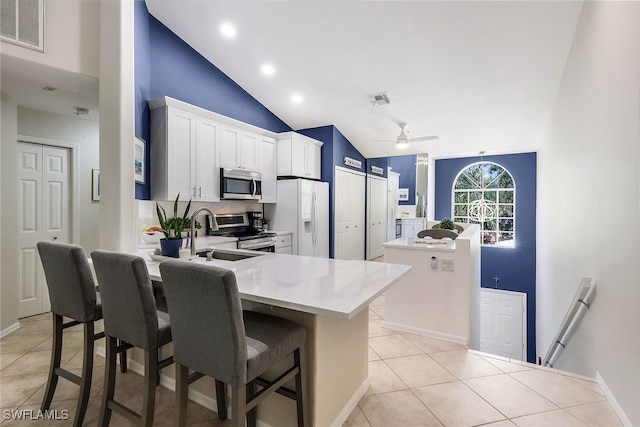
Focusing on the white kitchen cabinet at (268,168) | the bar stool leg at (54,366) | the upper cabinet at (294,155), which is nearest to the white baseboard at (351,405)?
the bar stool leg at (54,366)

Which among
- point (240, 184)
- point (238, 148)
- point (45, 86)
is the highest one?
point (45, 86)

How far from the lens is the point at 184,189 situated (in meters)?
3.55

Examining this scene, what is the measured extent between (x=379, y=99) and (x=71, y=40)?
3.53 metres

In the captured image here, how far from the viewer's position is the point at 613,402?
1895mm

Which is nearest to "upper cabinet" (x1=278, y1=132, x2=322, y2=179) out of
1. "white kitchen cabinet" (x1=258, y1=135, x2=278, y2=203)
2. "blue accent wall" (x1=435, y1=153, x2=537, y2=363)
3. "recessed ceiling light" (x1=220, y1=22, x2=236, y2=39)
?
"white kitchen cabinet" (x1=258, y1=135, x2=278, y2=203)

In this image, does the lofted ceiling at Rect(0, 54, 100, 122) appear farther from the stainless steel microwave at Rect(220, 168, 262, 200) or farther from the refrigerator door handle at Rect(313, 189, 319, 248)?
the refrigerator door handle at Rect(313, 189, 319, 248)

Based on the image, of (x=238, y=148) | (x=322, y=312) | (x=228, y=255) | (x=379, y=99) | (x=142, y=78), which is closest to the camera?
(x=322, y=312)

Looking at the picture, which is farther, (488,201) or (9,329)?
(488,201)

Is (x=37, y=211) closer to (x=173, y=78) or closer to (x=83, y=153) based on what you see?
(x=83, y=153)

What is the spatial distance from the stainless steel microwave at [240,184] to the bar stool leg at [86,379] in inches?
92.3

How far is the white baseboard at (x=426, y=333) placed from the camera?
2.89 meters

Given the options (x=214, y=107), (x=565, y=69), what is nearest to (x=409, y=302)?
(x=565, y=69)

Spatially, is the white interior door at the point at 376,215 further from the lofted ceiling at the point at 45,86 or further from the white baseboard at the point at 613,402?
the lofted ceiling at the point at 45,86

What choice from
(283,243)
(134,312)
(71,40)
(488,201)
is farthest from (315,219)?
(488,201)
